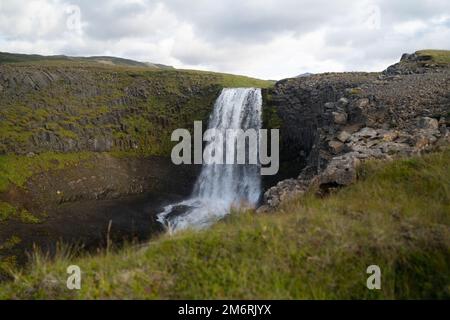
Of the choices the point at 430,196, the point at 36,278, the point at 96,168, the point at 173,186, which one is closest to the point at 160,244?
the point at 36,278

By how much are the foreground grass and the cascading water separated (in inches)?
1048

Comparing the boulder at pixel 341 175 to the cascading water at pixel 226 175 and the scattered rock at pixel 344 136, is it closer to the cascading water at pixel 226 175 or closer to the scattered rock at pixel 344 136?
the scattered rock at pixel 344 136

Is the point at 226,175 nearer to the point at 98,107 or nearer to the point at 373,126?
the point at 98,107

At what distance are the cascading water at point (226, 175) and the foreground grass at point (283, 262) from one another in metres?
26.6

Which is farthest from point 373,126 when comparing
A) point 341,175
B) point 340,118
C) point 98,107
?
point 98,107

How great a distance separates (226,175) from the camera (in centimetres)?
4031

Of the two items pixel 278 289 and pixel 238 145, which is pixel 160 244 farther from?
pixel 238 145

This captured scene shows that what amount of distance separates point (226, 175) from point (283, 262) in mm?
34769

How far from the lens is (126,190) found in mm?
41812

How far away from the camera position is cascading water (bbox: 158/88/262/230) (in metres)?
35.9

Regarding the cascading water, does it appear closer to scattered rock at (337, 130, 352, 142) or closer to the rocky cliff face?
the rocky cliff face

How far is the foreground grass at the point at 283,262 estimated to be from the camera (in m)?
5.13

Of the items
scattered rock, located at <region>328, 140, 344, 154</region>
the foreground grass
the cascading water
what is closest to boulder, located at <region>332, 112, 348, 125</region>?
scattered rock, located at <region>328, 140, 344, 154</region>
